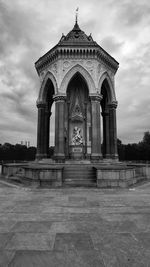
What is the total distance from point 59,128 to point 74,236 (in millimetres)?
16558

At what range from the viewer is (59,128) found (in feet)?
68.0

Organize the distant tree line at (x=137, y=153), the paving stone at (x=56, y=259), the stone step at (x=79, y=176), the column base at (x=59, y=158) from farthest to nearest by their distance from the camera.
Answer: the distant tree line at (x=137, y=153) → the column base at (x=59, y=158) → the stone step at (x=79, y=176) → the paving stone at (x=56, y=259)

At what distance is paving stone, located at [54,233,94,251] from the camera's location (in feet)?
13.0

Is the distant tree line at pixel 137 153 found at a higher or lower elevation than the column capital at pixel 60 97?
lower

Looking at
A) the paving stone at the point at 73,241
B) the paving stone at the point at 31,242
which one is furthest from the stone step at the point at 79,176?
the paving stone at the point at 31,242

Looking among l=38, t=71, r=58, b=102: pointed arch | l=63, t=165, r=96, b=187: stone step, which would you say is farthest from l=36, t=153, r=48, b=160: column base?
l=63, t=165, r=96, b=187: stone step

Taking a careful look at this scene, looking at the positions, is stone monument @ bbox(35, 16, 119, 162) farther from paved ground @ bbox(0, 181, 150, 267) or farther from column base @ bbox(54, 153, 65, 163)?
paved ground @ bbox(0, 181, 150, 267)

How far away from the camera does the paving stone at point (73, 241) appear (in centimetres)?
397

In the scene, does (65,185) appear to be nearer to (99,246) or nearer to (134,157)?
(99,246)

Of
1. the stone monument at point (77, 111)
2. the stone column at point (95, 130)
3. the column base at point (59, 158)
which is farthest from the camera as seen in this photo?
the stone column at point (95, 130)

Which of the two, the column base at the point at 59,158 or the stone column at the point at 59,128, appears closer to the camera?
the column base at the point at 59,158

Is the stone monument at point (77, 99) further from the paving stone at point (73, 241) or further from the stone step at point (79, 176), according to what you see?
the paving stone at point (73, 241)

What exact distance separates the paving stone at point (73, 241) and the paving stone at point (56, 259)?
207 mm

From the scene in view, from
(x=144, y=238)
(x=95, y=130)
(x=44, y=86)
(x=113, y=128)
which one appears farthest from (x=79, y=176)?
(x=44, y=86)
